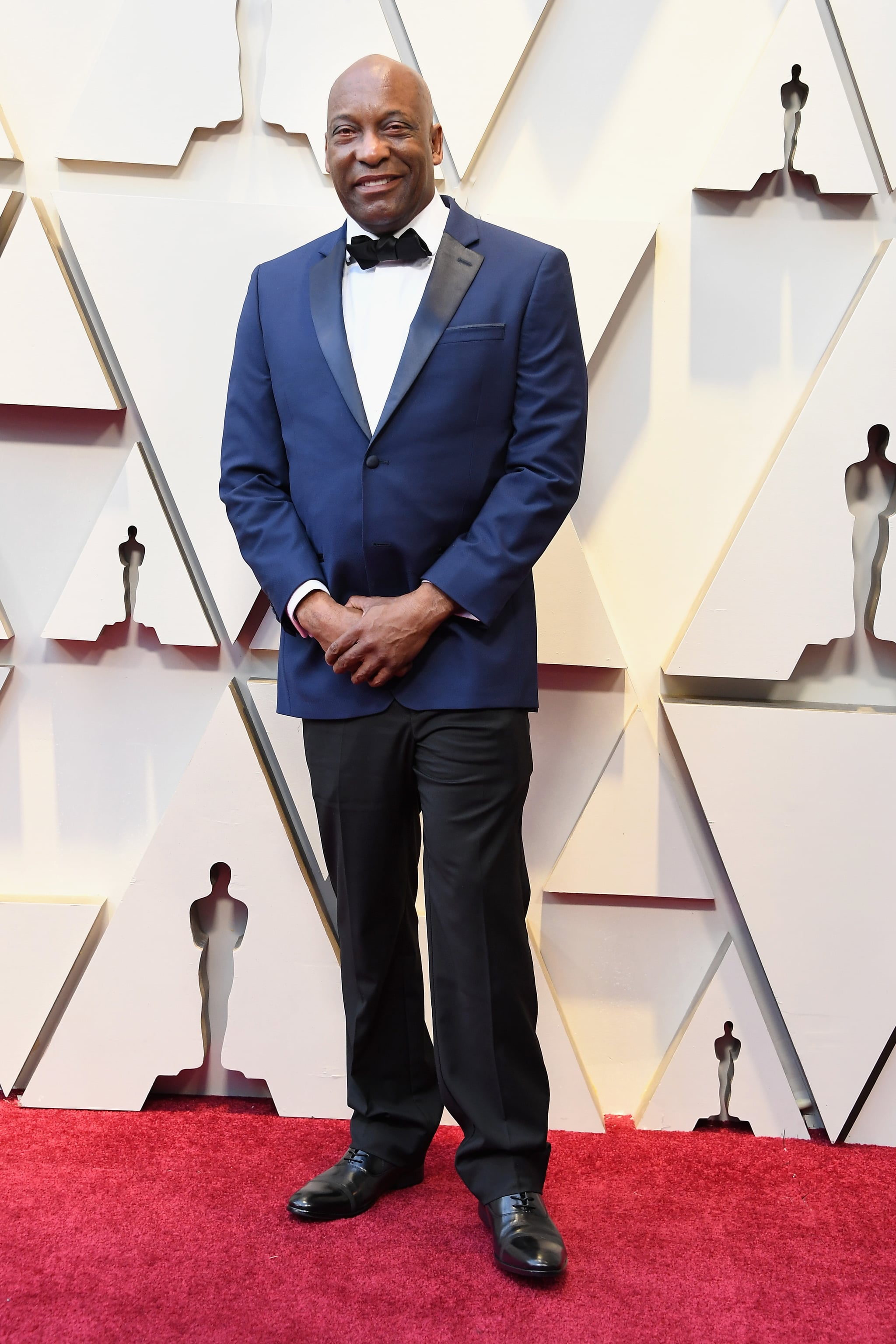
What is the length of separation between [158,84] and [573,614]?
113cm

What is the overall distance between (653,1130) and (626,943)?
12.6 inches

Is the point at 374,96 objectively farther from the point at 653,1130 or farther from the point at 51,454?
the point at 653,1130

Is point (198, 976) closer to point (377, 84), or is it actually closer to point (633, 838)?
point (633, 838)

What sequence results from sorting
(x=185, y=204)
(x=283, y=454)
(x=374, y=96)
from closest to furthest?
(x=374, y=96) < (x=283, y=454) < (x=185, y=204)

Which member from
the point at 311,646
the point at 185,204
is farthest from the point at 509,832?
the point at 185,204

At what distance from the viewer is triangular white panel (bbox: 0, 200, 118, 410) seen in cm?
184

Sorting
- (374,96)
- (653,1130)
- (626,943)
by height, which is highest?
(374,96)

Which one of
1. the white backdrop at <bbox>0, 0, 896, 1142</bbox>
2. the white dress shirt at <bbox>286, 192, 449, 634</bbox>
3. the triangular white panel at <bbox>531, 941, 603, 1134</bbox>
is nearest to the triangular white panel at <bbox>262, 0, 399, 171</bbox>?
the white backdrop at <bbox>0, 0, 896, 1142</bbox>

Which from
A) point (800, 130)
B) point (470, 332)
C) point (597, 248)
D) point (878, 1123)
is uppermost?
point (800, 130)

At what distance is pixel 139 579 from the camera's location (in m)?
1.90

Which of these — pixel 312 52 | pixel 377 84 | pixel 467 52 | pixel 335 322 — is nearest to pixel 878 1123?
pixel 335 322

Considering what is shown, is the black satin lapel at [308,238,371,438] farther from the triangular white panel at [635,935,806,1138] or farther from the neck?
the triangular white panel at [635,935,806,1138]

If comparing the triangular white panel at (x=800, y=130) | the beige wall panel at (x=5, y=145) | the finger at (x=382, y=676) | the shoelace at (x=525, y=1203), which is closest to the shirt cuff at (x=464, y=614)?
the finger at (x=382, y=676)

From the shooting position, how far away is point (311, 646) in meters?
1.52
